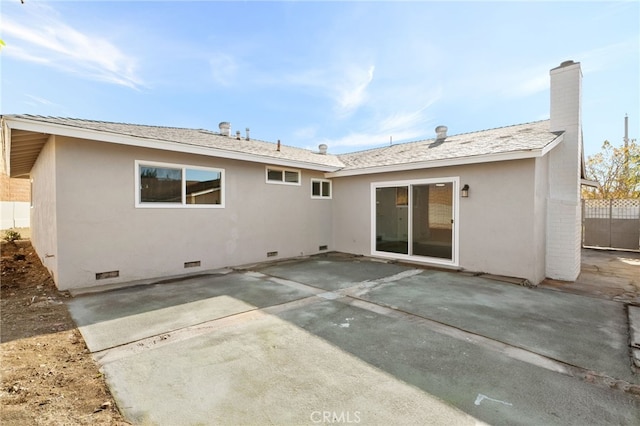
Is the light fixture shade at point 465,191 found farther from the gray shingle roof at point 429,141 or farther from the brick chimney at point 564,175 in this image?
the brick chimney at point 564,175

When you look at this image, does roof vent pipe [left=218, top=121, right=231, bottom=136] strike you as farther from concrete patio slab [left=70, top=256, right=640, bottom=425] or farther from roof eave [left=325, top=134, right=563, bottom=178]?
concrete patio slab [left=70, top=256, right=640, bottom=425]

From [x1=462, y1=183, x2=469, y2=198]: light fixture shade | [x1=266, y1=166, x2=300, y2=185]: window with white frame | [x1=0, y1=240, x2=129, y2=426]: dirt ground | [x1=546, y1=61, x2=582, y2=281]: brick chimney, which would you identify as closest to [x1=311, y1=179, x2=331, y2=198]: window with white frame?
[x1=266, y1=166, x2=300, y2=185]: window with white frame

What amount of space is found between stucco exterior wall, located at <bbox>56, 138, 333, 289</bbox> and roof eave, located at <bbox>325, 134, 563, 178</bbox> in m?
2.37

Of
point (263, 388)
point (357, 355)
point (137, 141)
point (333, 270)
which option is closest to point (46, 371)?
point (263, 388)

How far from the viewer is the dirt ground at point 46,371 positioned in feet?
6.82

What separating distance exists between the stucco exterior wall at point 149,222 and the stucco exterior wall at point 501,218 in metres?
4.33

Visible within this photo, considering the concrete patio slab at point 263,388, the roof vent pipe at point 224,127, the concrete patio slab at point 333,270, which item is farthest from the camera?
the roof vent pipe at point 224,127

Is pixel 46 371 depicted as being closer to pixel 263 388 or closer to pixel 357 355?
pixel 263 388

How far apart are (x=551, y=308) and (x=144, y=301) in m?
6.56

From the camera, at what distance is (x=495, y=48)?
8141 millimetres

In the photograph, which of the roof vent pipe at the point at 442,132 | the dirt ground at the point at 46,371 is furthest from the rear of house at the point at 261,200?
the dirt ground at the point at 46,371

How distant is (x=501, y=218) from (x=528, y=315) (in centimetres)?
288

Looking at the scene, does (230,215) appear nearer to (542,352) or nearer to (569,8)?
(542,352)

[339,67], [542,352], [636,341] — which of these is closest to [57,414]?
[542,352]
